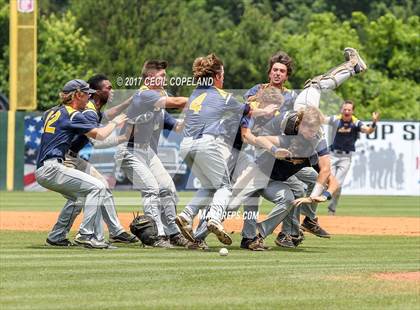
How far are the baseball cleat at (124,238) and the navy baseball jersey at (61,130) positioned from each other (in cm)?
163

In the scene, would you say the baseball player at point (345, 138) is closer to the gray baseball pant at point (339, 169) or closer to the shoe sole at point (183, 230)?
the gray baseball pant at point (339, 169)

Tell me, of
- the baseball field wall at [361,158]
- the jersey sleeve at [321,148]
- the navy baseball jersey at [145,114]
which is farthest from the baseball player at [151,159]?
the baseball field wall at [361,158]

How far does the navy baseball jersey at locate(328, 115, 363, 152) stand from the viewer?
79.6 feet

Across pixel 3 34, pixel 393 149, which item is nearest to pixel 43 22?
pixel 3 34

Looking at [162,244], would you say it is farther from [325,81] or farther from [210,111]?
[325,81]

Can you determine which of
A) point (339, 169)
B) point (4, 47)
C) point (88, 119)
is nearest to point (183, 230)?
point (88, 119)

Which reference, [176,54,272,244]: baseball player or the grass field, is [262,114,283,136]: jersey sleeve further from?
the grass field

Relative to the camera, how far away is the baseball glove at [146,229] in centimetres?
1523

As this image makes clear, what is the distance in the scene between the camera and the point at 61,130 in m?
14.5

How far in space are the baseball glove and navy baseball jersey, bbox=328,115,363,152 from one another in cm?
963

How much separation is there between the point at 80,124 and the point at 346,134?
1101 centimetres

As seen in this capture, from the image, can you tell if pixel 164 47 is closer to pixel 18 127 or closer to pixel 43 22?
pixel 43 22

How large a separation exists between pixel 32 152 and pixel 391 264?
22.5 meters

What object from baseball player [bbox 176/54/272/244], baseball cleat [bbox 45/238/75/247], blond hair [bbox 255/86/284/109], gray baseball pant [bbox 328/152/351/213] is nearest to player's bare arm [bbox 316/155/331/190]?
blond hair [bbox 255/86/284/109]
